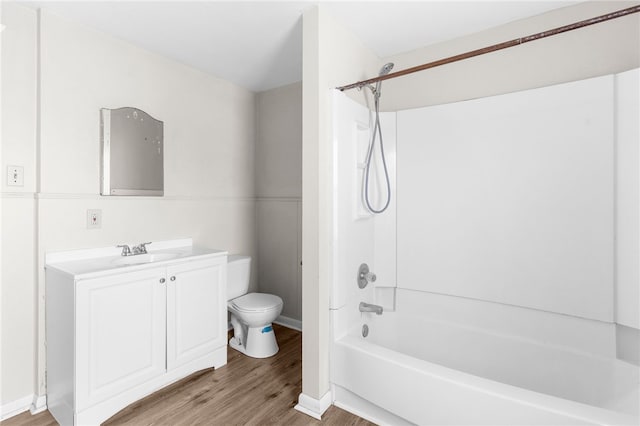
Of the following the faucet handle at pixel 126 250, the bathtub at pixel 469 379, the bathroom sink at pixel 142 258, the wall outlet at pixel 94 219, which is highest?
the wall outlet at pixel 94 219

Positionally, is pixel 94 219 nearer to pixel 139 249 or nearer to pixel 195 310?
pixel 139 249

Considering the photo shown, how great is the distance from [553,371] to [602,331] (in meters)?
0.32

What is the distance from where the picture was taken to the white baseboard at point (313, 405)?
173 centimetres

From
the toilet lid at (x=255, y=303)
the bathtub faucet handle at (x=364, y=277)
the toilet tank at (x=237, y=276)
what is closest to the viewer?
the bathtub faucet handle at (x=364, y=277)

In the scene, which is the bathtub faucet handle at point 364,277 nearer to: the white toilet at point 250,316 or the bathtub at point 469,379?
the bathtub at point 469,379

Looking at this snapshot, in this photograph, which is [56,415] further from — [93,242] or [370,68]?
[370,68]

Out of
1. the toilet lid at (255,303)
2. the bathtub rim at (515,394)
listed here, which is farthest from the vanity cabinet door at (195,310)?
the bathtub rim at (515,394)

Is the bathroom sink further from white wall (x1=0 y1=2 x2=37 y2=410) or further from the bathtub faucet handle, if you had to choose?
the bathtub faucet handle

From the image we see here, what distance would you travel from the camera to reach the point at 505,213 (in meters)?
1.92

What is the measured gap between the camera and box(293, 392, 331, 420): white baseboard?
1.73 metres

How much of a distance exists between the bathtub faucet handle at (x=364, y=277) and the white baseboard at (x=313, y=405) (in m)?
0.67

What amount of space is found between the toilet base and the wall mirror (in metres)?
1.28

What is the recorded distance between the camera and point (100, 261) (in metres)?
1.95

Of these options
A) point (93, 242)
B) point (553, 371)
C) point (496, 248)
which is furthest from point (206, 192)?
point (553, 371)
